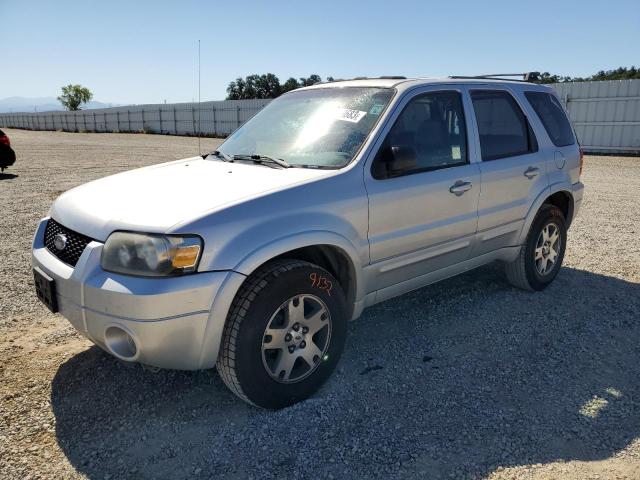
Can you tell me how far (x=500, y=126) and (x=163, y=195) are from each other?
2800mm

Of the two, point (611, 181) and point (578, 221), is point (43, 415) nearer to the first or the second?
point (578, 221)

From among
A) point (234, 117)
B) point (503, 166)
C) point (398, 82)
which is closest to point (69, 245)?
point (398, 82)

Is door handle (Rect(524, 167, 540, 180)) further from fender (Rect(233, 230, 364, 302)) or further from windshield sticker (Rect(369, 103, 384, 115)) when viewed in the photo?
fender (Rect(233, 230, 364, 302))

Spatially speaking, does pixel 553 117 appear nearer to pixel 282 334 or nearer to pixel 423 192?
pixel 423 192

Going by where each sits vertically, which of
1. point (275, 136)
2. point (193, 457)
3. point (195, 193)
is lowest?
point (193, 457)

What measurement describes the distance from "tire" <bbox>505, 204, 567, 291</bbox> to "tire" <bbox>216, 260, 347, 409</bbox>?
224cm

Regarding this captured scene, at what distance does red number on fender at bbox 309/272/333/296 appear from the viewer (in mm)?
2887

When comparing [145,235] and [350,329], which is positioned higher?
[145,235]

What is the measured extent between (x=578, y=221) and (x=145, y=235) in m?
6.94

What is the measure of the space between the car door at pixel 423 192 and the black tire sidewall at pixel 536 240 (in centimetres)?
95

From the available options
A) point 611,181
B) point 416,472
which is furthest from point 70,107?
point 416,472

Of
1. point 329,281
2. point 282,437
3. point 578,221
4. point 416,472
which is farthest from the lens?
point 578,221

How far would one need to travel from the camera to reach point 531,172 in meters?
4.39

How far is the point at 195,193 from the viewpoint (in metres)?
2.84
